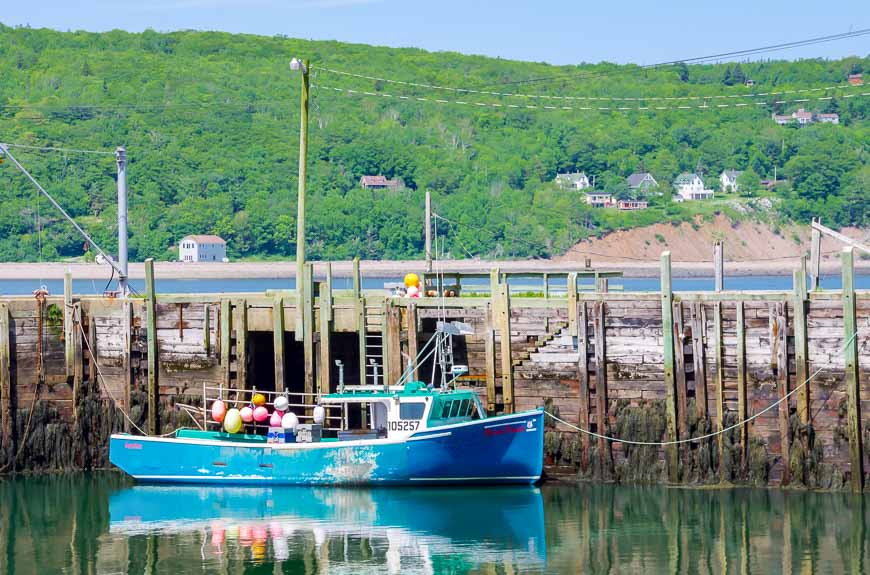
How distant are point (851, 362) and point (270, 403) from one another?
13.1 meters

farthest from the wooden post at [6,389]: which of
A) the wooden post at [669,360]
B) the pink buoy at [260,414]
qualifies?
the wooden post at [669,360]

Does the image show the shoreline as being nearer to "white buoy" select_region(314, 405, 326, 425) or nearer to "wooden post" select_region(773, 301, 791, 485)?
"white buoy" select_region(314, 405, 326, 425)

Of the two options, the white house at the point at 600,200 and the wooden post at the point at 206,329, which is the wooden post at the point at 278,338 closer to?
the wooden post at the point at 206,329

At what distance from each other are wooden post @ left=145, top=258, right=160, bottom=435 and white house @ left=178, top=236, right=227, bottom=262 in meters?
120

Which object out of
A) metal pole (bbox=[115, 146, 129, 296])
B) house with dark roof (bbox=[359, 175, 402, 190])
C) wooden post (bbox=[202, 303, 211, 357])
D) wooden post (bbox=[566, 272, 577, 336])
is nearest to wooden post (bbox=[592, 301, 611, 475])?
wooden post (bbox=[566, 272, 577, 336])

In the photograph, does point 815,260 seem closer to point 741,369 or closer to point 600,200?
point 741,369

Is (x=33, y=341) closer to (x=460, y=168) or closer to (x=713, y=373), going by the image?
(x=713, y=373)

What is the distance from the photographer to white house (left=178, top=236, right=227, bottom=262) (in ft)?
505

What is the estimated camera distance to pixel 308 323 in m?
33.7

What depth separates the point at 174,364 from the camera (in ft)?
114

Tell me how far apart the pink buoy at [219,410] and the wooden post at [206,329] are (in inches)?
55.0

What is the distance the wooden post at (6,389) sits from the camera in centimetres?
3466

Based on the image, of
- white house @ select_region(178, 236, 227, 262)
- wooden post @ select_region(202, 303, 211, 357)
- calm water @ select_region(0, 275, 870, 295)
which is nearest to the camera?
wooden post @ select_region(202, 303, 211, 357)

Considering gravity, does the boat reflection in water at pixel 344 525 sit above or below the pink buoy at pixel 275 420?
below
